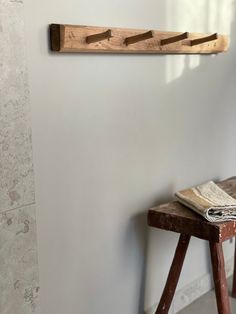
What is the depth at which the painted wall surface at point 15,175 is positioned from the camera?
53.2 inches

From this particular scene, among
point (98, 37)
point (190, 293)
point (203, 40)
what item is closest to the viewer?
point (98, 37)

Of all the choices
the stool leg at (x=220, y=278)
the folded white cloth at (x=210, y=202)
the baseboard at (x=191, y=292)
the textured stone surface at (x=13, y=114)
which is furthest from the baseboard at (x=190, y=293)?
the textured stone surface at (x=13, y=114)

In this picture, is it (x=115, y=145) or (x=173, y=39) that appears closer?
(x=115, y=145)

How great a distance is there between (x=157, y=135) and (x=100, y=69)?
443mm

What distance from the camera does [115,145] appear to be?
6.01ft

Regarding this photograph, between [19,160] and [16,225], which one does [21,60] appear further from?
[16,225]

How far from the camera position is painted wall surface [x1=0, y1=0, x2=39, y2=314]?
1351mm

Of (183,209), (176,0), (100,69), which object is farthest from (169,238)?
(176,0)

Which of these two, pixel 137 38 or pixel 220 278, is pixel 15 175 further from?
pixel 220 278

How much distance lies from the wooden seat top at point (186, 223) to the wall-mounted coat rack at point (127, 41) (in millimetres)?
633

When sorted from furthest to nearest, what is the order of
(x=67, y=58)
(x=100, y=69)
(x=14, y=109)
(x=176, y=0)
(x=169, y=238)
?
1. (x=169, y=238)
2. (x=176, y=0)
3. (x=100, y=69)
4. (x=67, y=58)
5. (x=14, y=109)

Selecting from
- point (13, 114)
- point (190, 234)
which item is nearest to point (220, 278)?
point (190, 234)

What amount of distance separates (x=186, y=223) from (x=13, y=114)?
80 centimetres

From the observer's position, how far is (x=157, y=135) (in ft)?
A: 6.65
